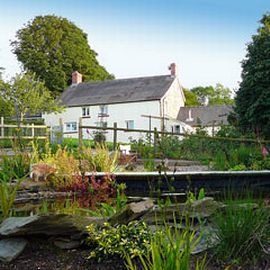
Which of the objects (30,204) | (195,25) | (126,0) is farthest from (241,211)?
(195,25)

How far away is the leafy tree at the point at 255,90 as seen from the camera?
38.5 ft

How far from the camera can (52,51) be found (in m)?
39.8

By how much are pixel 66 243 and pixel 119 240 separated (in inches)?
20.2

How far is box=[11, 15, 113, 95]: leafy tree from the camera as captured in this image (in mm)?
38906

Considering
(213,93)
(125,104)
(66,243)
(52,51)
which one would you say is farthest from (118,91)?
(213,93)

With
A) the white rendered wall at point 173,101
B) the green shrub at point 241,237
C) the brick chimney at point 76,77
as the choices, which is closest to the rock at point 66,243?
the green shrub at point 241,237

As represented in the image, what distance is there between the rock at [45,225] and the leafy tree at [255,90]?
9.49 metres

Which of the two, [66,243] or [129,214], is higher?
[129,214]

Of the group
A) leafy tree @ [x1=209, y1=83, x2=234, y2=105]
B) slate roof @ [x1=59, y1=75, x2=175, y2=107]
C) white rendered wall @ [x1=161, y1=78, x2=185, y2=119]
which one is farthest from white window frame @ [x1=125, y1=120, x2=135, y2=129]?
leafy tree @ [x1=209, y1=83, x2=234, y2=105]

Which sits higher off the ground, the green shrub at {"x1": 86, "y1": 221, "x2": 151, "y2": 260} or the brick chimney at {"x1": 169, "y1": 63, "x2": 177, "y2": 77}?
the brick chimney at {"x1": 169, "y1": 63, "x2": 177, "y2": 77}

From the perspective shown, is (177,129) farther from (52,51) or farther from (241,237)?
(241,237)

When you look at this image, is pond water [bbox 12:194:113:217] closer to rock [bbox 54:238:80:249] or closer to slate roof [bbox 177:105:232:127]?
rock [bbox 54:238:80:249]

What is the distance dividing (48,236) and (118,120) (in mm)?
28536

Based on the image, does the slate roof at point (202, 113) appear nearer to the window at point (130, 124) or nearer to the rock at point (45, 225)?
the window at point (130, 124)
